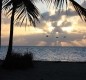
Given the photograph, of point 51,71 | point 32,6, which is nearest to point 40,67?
point 51,71

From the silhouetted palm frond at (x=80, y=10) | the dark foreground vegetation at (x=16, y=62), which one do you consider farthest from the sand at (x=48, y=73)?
the silhouetted palm frond at (x=80, y=10)

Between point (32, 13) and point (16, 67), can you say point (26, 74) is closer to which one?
point (16, 67)

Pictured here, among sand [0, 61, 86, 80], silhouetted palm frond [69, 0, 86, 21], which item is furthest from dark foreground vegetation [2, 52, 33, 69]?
silhouetted palm frond [69, 0, 86, 21]

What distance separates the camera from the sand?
15.7 meters

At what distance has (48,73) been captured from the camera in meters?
16.7

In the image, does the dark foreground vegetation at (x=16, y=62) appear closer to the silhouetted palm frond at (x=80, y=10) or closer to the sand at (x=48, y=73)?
the sand at (x=48, y=73)

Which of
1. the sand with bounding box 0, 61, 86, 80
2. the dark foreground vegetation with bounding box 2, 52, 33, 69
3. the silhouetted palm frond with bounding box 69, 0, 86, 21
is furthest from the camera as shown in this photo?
the dark foreground vegetation with bounding box 2, 52, 33, 69

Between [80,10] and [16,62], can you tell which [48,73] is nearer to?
[16,62]

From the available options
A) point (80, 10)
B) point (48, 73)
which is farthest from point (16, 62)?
point (80, 10)

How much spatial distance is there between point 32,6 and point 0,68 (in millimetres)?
3752

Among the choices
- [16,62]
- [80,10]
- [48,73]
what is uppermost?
[80,10]

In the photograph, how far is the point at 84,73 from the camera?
663 inches

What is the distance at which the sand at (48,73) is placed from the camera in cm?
1574

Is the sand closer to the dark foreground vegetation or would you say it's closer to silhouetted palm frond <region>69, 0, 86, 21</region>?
the dark foreground vegetation
